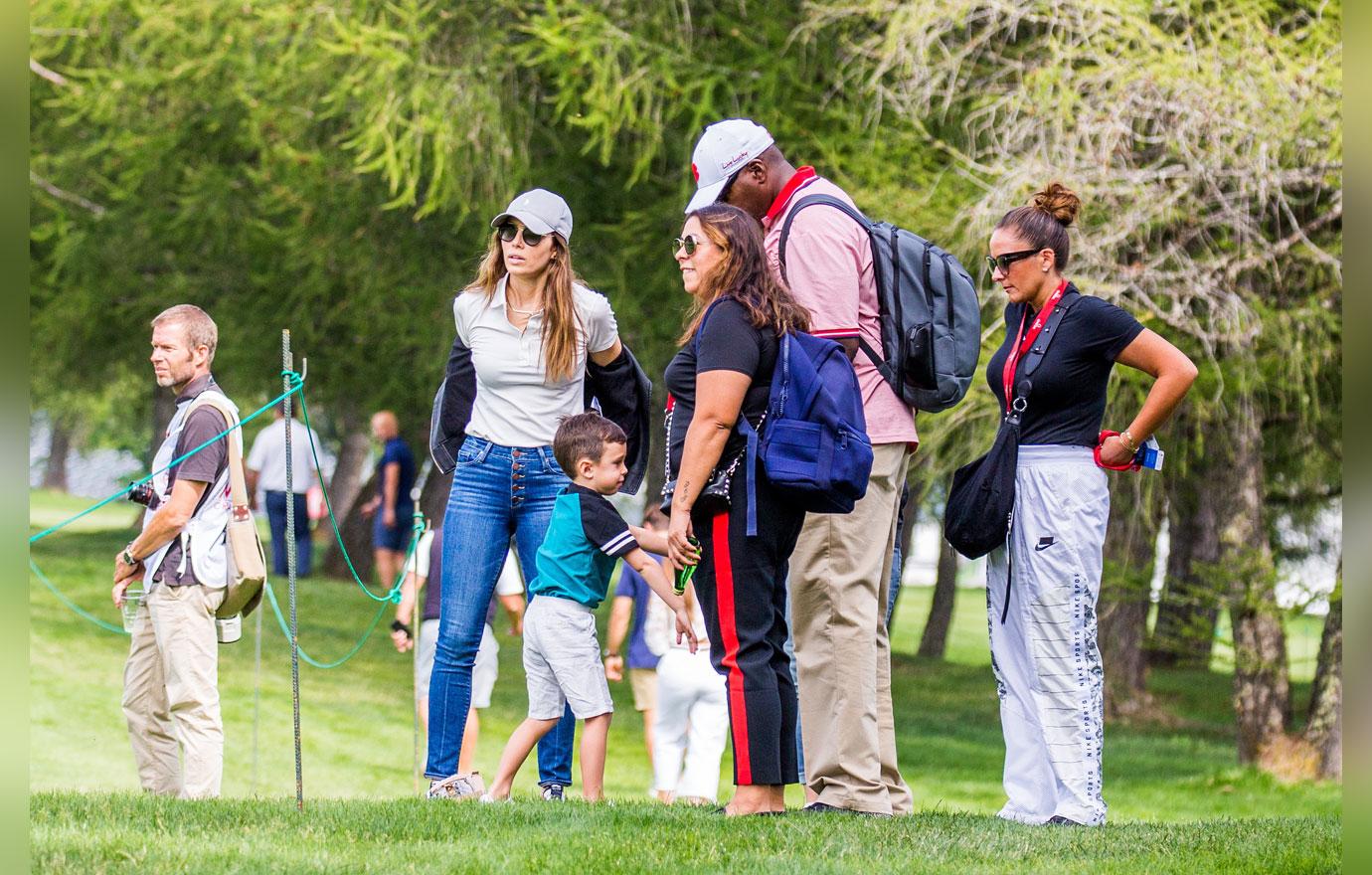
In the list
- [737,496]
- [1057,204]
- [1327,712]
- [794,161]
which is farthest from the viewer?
[794,161]

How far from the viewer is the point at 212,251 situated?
20.1 meters

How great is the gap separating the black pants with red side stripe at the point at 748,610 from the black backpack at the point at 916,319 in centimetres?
72

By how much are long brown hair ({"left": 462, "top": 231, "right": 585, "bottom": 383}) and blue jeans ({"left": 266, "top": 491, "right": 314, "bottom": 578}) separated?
11.5 metres

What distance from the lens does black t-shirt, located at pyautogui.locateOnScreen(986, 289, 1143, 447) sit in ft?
18.9

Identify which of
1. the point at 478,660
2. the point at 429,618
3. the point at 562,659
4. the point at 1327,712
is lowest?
the point at 1327,712

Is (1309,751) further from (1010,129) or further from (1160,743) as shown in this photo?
(1010,129)

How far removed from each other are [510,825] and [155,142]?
15.1 m

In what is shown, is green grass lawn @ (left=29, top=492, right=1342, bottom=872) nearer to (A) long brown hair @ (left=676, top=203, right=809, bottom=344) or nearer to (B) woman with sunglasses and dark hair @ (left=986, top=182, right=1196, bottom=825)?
(B) woman with sunglasses and dark hair @ (left=986, top=182, right=1196, bottom=825)

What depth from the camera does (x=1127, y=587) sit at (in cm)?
1403

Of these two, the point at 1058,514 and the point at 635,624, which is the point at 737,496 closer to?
the point at 1058,514

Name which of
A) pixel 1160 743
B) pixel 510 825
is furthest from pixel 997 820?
pixel 1160 743

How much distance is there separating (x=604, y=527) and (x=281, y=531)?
67.8 feet

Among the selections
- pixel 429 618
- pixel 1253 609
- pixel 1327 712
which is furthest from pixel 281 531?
pixel 429 618

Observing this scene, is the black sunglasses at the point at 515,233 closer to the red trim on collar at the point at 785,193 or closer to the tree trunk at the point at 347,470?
the red trim on collar at the point at 785,193
